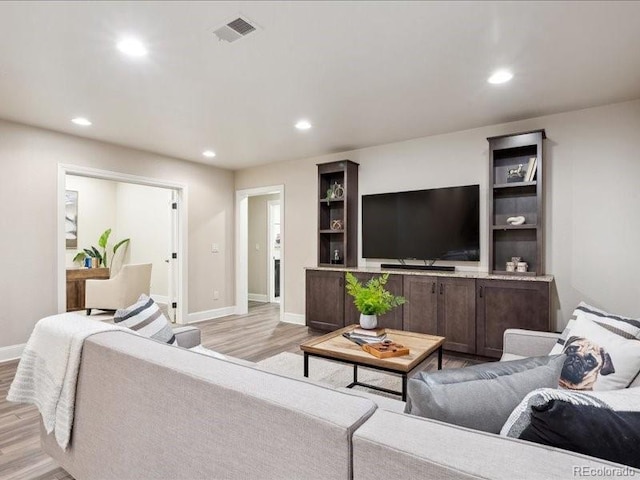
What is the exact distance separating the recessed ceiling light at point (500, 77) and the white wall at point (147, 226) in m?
6.05

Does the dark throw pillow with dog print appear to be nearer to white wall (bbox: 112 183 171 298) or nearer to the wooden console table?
the wooden console table

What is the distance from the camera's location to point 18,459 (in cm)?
202

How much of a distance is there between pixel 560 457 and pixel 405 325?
339cm

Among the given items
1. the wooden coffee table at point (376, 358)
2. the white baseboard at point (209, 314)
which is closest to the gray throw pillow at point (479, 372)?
the wooden coffee table at point (376, 358)

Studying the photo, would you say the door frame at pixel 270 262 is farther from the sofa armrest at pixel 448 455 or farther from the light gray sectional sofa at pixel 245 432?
the sofa armrest at pixel 448 455

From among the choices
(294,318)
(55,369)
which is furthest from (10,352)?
(294,318)

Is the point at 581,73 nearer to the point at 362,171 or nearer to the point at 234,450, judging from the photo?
the point at 362,171

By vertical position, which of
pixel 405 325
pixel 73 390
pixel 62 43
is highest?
pixel 62 43

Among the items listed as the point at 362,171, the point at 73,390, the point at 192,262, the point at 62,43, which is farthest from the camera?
the point at 192,262

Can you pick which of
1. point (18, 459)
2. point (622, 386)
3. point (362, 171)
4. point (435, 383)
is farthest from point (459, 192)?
point (18, 459)

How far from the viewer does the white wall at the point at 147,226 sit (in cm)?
724

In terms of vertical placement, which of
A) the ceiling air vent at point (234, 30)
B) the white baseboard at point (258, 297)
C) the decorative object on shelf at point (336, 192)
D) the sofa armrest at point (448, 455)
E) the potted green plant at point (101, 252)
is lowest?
the white baseboard at point (258, 297)

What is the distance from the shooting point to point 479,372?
1070 mm

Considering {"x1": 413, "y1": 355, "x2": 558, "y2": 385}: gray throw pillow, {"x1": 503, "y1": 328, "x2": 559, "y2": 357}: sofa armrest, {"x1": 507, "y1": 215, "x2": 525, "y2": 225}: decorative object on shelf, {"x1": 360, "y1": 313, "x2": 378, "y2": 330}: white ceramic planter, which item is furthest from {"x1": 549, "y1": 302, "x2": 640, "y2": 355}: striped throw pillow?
{"x1": 507, "y1": 215, "x2": 525, "y2": 225}: decorative object on shelf
